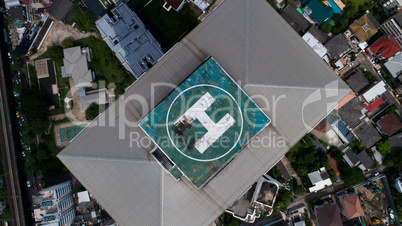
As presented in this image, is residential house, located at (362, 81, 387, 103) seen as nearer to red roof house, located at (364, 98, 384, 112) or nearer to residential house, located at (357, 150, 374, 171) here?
red roof house, located at (364, 98, 384, 112)

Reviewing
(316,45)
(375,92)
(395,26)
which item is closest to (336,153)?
(375,92)

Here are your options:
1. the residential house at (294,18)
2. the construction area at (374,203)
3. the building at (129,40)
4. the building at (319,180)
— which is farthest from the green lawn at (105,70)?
the construction area at (374,203)

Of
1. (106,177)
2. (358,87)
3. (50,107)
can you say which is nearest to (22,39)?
(50,107)

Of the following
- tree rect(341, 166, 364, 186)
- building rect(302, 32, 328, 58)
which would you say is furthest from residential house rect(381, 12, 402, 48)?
tree rect(341, 166, 364, 186)

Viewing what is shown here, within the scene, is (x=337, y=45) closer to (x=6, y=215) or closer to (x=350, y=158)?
(x=350, y=158)

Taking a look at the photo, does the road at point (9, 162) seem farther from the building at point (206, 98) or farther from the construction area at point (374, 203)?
the construction area at point (374, 203)
